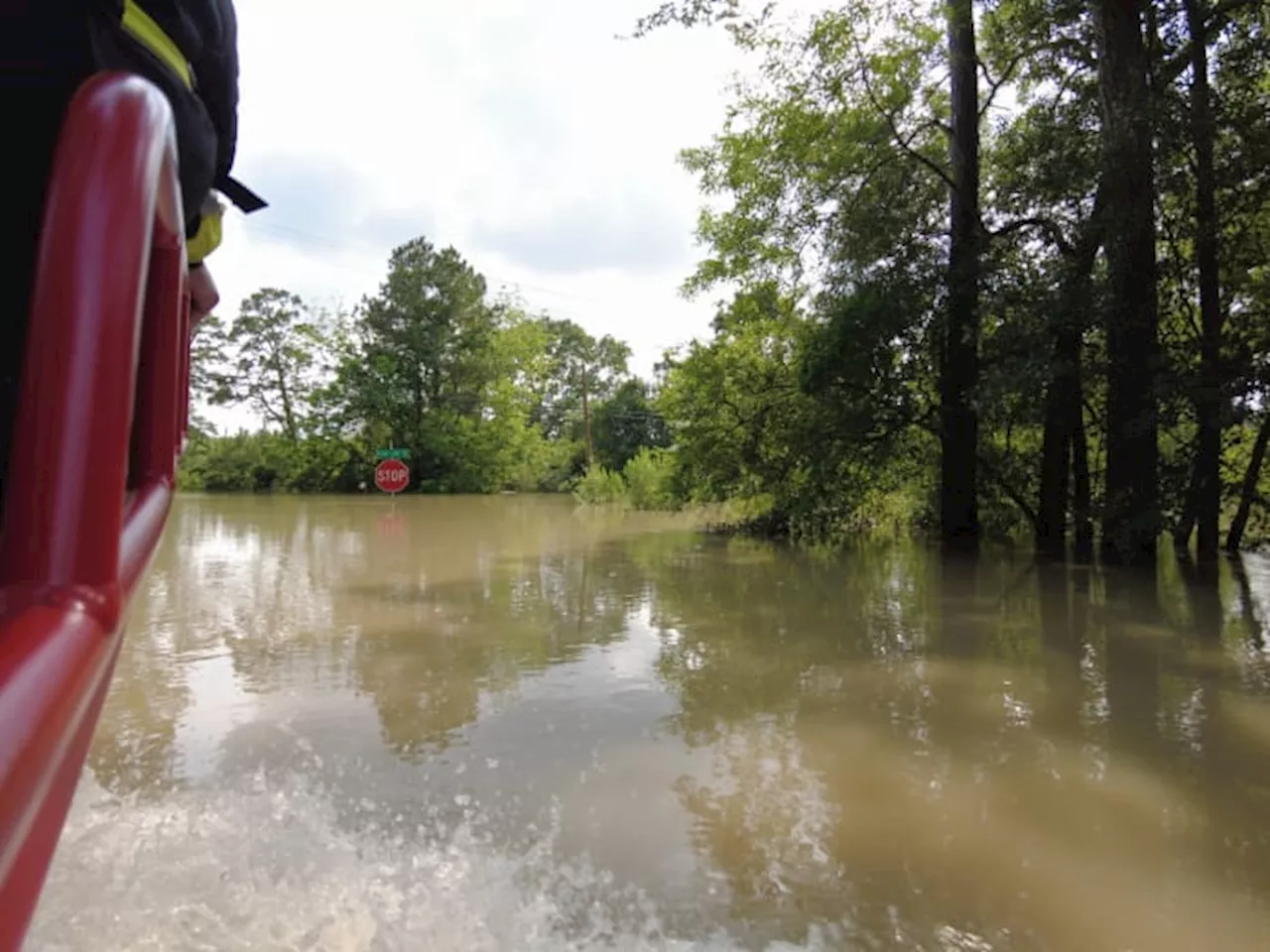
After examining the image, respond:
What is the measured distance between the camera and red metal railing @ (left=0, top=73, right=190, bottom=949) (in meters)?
0.54

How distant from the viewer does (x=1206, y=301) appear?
970 centimetres

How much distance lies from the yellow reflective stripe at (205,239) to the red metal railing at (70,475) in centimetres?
70

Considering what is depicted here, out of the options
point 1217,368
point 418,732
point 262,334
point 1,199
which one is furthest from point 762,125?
point 262,334

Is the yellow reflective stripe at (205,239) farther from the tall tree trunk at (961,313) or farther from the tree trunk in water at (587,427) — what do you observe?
the tree trunk in water at (587,427)

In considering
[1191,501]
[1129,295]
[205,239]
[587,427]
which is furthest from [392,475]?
[205,239]

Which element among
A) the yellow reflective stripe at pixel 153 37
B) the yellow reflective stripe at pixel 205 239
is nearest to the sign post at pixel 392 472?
the yellow reflective stripe at pixel 205 239

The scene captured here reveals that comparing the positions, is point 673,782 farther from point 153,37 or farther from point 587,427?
point 587,427

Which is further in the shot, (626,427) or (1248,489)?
(626,427)

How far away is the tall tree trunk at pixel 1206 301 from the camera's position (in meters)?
8.38

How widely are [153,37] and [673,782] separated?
8.99 feet

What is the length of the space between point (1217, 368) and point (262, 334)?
129 feet

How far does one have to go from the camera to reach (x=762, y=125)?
12.6 m

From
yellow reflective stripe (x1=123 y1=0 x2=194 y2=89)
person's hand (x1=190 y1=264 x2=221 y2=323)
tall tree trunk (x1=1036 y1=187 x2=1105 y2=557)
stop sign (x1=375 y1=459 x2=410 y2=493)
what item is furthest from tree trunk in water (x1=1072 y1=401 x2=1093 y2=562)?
stop sign (x1=375 y1=459 x2=410 y2=493)

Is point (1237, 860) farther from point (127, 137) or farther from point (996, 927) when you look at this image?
point (127, 137)
